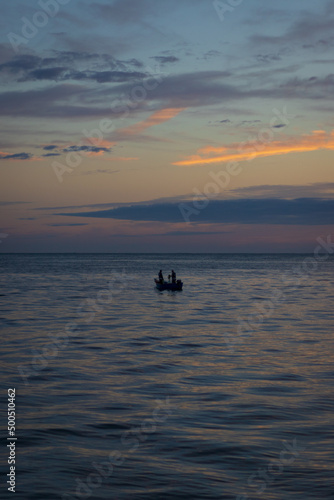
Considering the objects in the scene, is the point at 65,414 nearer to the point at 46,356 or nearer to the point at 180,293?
the point at 46,356

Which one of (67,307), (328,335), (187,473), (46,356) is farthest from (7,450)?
(67,307)

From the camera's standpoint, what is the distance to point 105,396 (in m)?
17.5

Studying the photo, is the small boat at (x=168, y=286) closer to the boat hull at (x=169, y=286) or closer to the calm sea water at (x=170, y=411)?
the boat hull at (x=169, y=286)

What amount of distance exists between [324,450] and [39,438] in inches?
279
